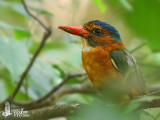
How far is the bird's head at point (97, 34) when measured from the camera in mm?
2250

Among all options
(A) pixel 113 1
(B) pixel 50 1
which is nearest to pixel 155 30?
(A) pixel 113 1

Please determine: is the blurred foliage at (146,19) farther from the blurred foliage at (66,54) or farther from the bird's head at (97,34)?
the bird's head at (97,34)

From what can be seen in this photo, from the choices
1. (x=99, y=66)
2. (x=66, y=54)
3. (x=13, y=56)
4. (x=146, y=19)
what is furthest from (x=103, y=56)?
(x=146, y=19)

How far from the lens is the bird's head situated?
7.38 feet

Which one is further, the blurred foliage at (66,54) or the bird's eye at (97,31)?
the bird's eye at (97,31)

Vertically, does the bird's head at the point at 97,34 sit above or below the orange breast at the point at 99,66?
above

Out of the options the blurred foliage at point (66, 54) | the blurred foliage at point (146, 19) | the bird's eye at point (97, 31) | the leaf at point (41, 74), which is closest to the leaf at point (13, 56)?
the blurred foliage at point (66, 54)

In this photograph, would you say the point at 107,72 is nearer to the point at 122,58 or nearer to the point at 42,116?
the point at 122,58

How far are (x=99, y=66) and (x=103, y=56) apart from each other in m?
0.11

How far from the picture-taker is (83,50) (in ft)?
7.36

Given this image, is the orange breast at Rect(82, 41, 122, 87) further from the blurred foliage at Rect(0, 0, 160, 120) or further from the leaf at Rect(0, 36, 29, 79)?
the leaf at Rect(0, 36, 29, 79)

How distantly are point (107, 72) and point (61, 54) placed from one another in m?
1.45

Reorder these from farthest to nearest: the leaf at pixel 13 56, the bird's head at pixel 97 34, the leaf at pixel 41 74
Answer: the leaf at pixel 41 74, the bird's head at pixel 97 34, the leaf at pixel 13 56

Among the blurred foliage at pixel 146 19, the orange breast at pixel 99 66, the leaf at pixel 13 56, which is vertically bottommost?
the blurred foliage at pixel 146 19
